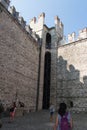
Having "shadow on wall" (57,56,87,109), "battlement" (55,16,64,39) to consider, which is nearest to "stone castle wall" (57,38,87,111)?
"shadow on wall" (57,56,87,109)

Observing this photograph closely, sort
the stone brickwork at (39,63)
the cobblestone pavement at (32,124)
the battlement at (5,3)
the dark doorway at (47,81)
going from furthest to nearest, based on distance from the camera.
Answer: the dark doorway at (47,81) → the battlement at (5,3) → the stone brickwork at (39,63) → the cobblestone pavement at (32,124)

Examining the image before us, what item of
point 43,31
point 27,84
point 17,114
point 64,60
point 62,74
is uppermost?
point 43,31

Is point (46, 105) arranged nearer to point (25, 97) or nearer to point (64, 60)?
point (25, 97)

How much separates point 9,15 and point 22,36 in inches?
99.1

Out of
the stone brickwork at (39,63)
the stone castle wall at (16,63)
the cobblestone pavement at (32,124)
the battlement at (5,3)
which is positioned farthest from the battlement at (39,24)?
the cobblestone pavement at (32,124)

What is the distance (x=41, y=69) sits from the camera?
20.5m

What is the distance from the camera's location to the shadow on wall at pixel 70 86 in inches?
733

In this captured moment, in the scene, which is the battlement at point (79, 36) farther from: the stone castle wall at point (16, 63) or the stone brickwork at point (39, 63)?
the stone castle wall at point (16, 63)

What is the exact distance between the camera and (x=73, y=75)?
19.7 m

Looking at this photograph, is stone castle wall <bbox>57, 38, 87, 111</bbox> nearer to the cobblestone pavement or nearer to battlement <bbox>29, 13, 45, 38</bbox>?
battlement <bbox>29, 13, 45, 38</bbox>

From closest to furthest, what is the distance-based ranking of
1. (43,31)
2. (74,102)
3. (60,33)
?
(74,102) → (43,31) → (60,33)

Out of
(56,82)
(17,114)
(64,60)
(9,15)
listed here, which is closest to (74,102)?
(56,82)

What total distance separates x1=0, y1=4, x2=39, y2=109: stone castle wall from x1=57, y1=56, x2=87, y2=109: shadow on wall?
2.74 meters

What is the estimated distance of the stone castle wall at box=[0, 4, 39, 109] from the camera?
1466cm
